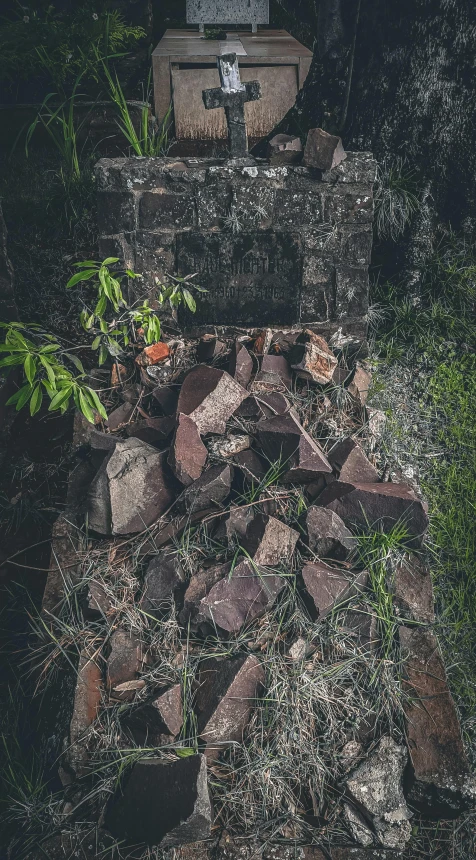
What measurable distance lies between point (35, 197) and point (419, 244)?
2837mm

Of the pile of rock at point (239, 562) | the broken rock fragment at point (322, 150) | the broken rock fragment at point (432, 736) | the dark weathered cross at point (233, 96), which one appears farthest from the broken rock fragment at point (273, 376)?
the broken rock fragment at point (432, 736)

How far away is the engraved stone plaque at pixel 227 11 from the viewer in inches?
251

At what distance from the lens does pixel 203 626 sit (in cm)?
257

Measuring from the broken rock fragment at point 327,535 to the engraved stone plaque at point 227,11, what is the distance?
5.73 meters

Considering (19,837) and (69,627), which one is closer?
(19,837)

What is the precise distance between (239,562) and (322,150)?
2.26 metres

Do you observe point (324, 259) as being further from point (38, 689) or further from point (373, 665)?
point (38, 689)

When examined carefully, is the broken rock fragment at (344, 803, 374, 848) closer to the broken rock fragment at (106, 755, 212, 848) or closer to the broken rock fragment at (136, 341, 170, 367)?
the broken rock fragment at (106, 755, 212, 848)

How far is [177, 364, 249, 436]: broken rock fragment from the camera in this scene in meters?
3.09

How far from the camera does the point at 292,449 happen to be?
9.53 ft

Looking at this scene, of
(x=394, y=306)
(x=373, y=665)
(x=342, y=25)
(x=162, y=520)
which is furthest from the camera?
(x=342, y=25)

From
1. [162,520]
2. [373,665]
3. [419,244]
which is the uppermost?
[419,244]

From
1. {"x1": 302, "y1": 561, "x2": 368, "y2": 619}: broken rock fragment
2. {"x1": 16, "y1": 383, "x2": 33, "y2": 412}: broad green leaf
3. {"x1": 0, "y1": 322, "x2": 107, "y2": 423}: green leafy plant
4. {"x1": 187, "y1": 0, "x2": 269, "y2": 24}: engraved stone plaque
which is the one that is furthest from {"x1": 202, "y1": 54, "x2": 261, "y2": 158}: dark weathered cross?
{"x1": 187, "y1": 0, "x2": 269, "y2": 24}: engraved stone plaque

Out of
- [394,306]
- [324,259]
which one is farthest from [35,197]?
[394,306]
